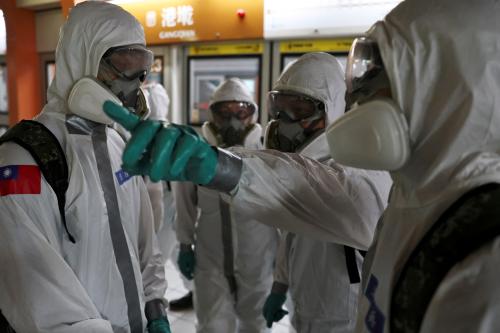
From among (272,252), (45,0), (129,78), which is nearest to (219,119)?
(272,252)

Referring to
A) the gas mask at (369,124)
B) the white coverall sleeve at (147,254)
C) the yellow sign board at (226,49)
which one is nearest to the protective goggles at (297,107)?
the white coverall sleeve at (147,254)

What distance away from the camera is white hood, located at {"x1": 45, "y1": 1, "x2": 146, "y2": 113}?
131cm

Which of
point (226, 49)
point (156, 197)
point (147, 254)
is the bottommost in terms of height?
point (156, 197)

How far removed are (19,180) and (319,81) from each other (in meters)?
1.23

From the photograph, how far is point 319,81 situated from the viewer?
1.70 m

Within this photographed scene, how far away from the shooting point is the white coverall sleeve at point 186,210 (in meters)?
2.57

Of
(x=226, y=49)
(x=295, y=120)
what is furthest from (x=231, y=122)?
(x=226, y=49)

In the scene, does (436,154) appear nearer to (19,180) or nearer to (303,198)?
(303,198)

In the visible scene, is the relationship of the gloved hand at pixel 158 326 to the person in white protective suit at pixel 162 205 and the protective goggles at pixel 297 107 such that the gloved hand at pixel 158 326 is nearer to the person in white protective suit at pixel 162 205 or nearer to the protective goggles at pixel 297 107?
the protective goggles at pixel 297 107

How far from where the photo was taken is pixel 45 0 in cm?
378

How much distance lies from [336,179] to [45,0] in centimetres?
388

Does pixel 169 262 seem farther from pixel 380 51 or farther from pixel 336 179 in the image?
pixel 380 51

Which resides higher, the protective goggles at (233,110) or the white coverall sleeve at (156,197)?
the protective goggles at (233,110)

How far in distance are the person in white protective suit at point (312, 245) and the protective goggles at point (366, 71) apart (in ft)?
1.71
